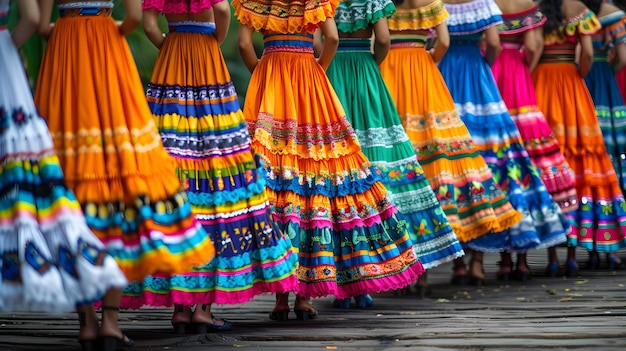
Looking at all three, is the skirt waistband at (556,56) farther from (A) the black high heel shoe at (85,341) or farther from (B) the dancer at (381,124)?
(A) the black high heel shoe at (85,341)

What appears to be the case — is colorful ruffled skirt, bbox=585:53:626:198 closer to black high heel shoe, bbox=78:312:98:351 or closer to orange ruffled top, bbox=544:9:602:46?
orange ruffled top, bbox=544:9:602:46

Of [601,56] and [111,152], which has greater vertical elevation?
[111,152]

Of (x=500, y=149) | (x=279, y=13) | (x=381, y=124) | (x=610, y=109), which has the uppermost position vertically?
(x=279, y=13)

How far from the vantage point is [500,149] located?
26.3ft

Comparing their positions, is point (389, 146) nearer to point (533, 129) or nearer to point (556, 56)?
point (533, 129)

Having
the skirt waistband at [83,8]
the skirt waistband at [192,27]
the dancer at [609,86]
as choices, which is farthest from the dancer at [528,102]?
the skirt waistband at [83,8]

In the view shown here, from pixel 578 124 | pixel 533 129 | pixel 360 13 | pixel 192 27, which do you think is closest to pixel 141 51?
pixel 360 13

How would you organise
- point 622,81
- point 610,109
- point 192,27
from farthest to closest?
point 622,81 → point 610,109 → point 192,27

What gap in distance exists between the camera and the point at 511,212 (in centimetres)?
760

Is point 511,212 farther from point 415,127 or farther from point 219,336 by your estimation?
point 219,336

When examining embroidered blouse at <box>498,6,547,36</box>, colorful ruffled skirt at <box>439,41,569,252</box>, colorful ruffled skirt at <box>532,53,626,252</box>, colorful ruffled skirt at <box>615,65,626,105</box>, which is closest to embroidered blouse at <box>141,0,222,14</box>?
colorful ruffled skirt at <box>439,41,569,252</box>

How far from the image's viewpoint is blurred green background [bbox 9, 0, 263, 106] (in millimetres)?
5426

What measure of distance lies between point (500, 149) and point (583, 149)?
3.59 feet

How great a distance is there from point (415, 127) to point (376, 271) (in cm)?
163
